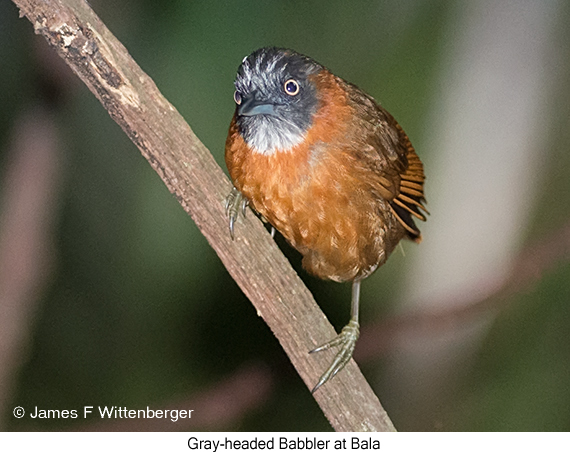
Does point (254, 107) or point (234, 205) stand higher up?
point (254, 107)

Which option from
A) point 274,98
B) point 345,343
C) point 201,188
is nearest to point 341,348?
point 345,343

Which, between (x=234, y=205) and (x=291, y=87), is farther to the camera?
(x=234, y=205)

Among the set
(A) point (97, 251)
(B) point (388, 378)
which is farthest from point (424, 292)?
(A) point (97, 251)

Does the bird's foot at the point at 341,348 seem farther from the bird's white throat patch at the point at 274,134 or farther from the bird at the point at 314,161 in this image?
the bird's white throat patch at the point at 274,134

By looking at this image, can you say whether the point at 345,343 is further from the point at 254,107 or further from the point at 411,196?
the point at 254,107

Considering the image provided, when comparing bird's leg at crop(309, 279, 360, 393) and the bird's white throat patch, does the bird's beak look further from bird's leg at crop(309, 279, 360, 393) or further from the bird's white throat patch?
bird's leg at crop(309, 279, 360, 393)
